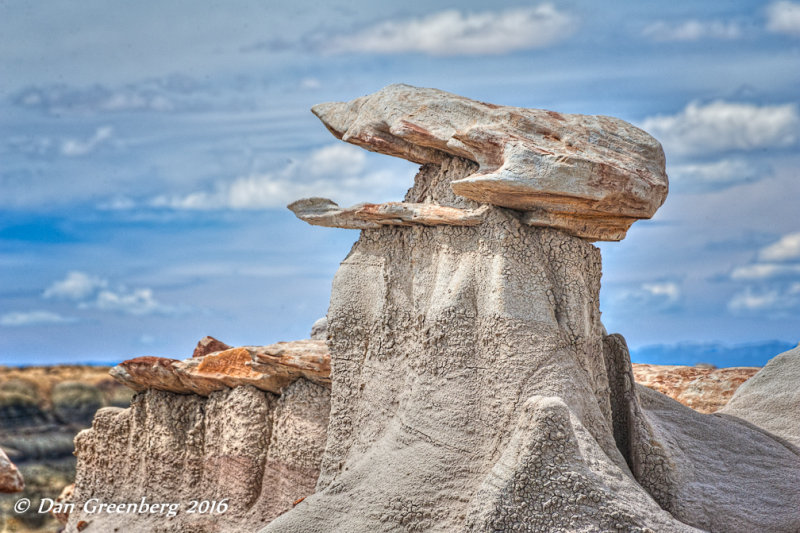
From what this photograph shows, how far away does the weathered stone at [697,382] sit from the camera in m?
10.7

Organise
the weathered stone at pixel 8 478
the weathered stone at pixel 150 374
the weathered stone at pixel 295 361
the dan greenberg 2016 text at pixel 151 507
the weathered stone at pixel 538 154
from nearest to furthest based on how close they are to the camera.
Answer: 1. the weathered stone at pixel 8 478
2. the weathered stone at pixel 538 154
3. the weathered stone at pixel 295 361
4. the dan greenberg 2016 text at pixel 151 507
5. the weathered stone at pixel 150 374

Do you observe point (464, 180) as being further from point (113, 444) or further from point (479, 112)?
point (113, 444)

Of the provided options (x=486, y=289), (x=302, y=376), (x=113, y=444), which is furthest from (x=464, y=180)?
(x=113, y=444)

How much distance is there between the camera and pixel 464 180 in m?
6.63

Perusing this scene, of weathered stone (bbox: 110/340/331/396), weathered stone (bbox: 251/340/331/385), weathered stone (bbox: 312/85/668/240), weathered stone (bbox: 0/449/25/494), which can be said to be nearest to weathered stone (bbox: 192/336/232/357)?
weathered stone (bbox: 110/340/331/396)

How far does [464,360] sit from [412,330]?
2.29ft

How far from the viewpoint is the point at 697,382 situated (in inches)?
433

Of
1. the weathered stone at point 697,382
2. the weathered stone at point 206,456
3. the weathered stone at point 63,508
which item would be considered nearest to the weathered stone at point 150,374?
the weathered stone at point 206,456

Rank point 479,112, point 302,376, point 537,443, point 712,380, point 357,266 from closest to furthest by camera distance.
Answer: point 537,443, point 479,112, point 357,266, point 302,376, point 712,380

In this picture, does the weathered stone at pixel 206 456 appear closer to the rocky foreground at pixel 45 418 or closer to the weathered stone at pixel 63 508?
the weathered stone at pixel 63 508

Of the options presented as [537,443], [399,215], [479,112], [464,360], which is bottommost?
[537,443]

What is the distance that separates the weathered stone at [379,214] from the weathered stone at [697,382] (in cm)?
479

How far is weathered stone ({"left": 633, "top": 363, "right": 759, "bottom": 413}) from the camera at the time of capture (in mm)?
10656

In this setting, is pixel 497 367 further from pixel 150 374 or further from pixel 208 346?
pixel 208 346
